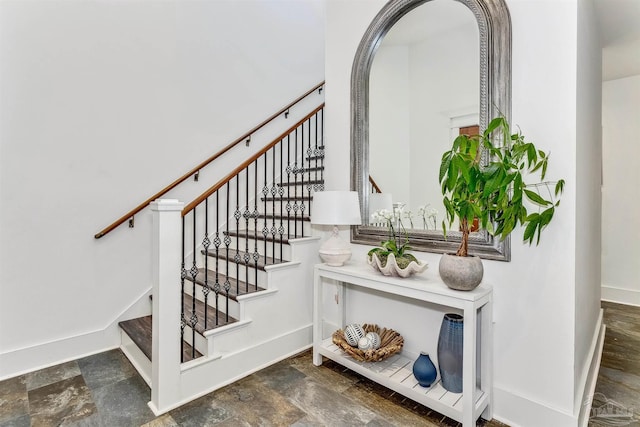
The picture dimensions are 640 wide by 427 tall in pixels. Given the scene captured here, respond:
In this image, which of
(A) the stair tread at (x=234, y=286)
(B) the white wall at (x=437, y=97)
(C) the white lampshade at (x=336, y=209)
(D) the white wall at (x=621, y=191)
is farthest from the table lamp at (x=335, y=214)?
(D) the white wall at (x=621, y=191)

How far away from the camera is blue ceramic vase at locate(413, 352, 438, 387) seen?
73.9 inches

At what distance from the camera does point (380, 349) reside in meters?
2.12

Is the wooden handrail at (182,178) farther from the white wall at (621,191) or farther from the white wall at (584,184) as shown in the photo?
the white wall at (621,191)

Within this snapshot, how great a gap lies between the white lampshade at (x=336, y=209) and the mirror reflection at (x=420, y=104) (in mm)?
217

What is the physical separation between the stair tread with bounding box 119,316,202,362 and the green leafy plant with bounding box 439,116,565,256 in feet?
6.45

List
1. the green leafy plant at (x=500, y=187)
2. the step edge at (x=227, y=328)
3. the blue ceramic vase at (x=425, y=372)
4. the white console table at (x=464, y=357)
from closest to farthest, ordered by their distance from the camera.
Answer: the green leafy plant at (x=500, y=187) < the white console table at (x=464, y=357) < the blue ceramic vase at (x=425, y=372) < the step edge at (x=227, y=328)

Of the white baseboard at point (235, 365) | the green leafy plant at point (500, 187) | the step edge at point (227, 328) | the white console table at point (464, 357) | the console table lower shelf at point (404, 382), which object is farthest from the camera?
the step edge at point (227, 328)

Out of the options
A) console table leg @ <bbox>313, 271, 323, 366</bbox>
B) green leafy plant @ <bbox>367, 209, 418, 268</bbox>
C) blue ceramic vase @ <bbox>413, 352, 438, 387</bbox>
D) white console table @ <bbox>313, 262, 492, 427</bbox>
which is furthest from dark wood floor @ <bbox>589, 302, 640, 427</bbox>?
console table leg @ <bbox>313, 271, 323, 366</bbox>

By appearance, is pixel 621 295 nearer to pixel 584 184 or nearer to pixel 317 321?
pixel 584 184

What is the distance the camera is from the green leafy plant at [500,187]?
152cm

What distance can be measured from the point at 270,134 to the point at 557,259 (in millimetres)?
3217

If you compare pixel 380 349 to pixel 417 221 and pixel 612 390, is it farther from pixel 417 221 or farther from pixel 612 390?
pixel 612 390

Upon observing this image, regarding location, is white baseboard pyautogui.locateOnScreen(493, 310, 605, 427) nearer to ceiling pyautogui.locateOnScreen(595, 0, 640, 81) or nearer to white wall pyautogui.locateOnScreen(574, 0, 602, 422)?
white wall pyautogui.locateOnScreen(574, 0, 602, 422)

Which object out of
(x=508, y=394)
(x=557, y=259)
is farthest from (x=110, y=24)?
(x=508, y=394)
